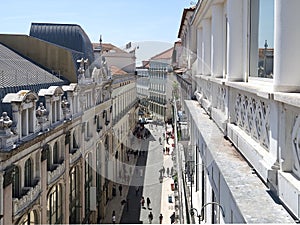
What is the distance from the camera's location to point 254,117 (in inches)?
182

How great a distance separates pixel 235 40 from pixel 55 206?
15.3m

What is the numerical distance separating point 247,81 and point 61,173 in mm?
15918

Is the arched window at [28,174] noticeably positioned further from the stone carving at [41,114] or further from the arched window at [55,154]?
the arched window at [55,154]

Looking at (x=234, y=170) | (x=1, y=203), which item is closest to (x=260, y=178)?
(x=234, y=170)

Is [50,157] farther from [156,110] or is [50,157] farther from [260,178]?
[156,110]

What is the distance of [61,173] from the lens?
20.3 metres

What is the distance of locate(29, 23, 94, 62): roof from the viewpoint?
113 feet

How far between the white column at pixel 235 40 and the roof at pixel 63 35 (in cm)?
2904

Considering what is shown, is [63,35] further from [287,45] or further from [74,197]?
[287,45]

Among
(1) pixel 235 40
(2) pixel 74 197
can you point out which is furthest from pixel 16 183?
(1) pixel 235 40

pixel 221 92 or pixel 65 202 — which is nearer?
pixel 221 92

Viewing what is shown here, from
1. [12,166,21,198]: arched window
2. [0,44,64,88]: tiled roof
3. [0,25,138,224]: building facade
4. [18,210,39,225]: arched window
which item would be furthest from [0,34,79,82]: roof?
[12,166,21,198]: arched window

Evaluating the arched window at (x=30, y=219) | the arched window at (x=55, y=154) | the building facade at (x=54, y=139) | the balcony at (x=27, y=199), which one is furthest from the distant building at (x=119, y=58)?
the arched window at (x=30, y=219)

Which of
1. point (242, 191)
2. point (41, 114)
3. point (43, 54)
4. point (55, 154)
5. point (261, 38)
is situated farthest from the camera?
point (43, 54)
